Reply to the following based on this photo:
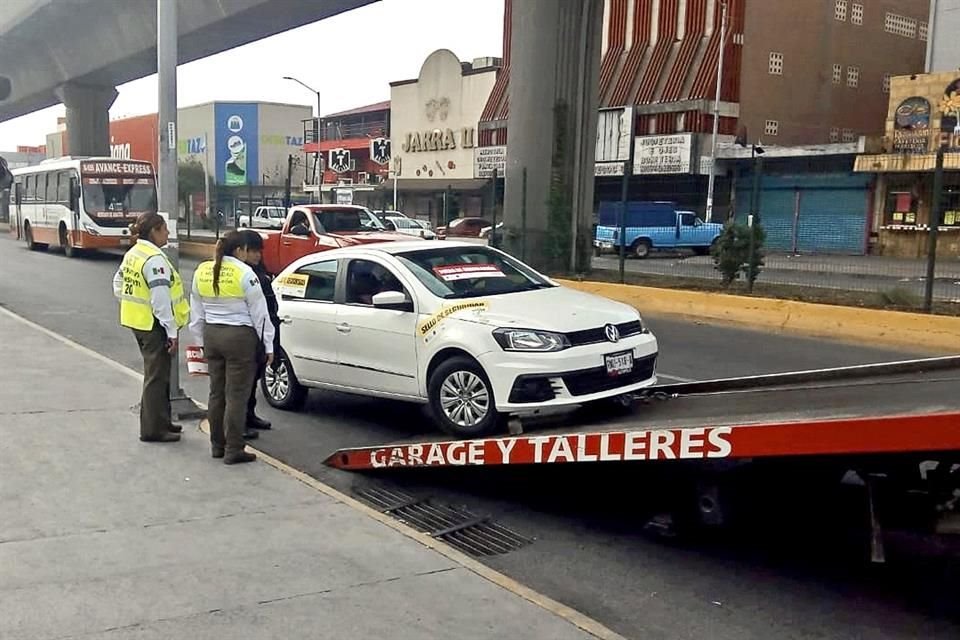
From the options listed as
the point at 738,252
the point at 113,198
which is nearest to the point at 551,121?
the point at 738,252

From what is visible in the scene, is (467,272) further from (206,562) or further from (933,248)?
(933,248)

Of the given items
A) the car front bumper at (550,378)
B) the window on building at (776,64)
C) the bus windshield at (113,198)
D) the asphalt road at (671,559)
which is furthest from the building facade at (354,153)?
the car front bumper at (550,378)

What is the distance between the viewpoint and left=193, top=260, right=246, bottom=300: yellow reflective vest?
6551mm

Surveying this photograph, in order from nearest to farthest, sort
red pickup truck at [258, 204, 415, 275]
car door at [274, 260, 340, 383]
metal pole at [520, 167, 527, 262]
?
1. car door at [274, 260, 340, 383]
2. red pickup truck at [258, 204, 415, 275]
3. metal pole at [520, 167, 527, 262]

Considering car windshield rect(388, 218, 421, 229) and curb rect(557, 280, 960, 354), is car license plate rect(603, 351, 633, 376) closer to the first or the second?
curb rect(557, 280, 960, 354)

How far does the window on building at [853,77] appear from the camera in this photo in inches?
1916

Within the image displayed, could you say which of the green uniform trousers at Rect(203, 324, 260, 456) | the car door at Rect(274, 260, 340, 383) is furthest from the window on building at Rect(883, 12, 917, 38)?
the green uniform trousers at Rect(203, 324, 260, 456)

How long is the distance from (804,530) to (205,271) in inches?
168

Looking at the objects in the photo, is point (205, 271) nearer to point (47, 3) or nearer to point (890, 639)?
point (890, 639)

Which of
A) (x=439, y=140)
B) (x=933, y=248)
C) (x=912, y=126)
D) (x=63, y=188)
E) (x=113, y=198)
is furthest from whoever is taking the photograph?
(x=439, y=140)

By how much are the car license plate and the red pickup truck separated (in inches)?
444

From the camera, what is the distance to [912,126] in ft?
114

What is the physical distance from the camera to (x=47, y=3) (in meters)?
33.3

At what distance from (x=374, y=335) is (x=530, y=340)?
1.62m
